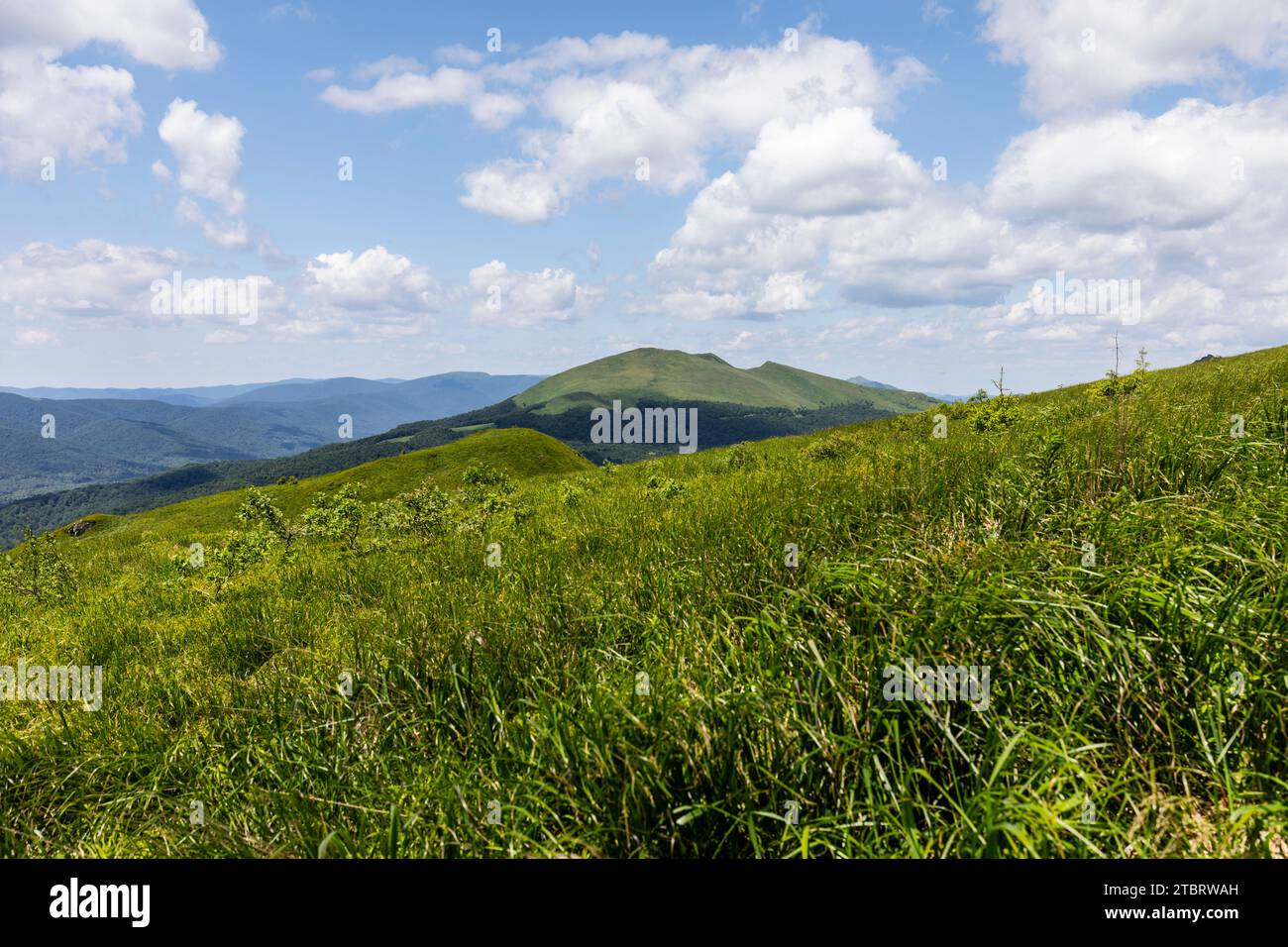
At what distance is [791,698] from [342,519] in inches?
604

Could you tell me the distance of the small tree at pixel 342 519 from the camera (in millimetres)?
15227

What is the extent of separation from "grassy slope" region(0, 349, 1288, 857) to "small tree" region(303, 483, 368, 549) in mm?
8635

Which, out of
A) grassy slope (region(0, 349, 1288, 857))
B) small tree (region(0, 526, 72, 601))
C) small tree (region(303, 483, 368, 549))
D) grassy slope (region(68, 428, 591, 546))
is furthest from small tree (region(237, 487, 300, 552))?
grassy slope (region(68, 428, 591, 546))

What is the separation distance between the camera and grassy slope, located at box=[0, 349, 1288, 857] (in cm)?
248

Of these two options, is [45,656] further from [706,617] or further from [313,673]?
[706,617]

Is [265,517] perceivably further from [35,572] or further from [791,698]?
[791,698]

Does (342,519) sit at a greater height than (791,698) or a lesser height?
lesser

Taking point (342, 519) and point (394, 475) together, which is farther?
point (394, 475)

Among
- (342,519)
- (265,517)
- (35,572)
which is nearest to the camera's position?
(342,519)

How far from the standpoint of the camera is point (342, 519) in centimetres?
1548

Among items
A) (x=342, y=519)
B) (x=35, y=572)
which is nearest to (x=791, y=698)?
(x=342, y=519)

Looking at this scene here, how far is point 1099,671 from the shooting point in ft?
8.87
